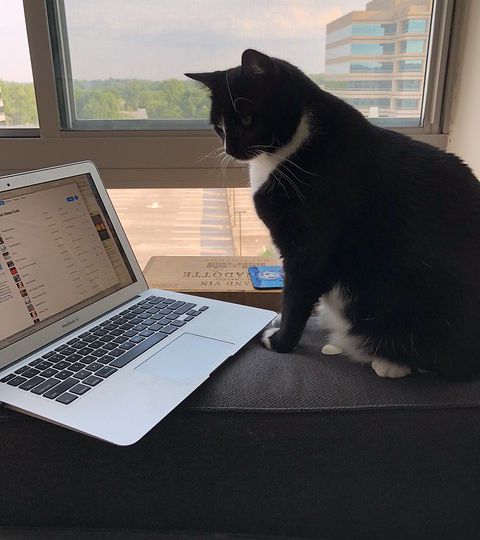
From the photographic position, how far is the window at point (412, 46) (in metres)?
1.37

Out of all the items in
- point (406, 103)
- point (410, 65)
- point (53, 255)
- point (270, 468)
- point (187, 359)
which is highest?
point (410, 65)

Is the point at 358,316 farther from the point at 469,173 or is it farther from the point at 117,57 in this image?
the point at 117,57

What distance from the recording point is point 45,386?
0.66 m

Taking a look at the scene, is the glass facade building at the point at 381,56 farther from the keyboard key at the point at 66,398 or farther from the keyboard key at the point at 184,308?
the keyboard key at the point at 66,398

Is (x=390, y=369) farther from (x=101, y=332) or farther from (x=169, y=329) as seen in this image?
(x=101, y=332)

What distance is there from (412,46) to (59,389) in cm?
128

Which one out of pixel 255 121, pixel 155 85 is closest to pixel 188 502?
pixel 255 121

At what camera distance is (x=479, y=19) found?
1240mm

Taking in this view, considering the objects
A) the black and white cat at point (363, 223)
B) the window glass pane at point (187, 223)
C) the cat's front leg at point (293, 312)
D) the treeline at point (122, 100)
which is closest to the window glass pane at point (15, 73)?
the treeline at point (122, 100)

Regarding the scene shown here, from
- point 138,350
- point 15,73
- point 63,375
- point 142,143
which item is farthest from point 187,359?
point 15,73

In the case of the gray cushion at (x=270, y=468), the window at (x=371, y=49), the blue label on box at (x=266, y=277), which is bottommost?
the gray cushion at (x=270, y=468)

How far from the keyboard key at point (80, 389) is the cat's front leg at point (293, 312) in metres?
0.33

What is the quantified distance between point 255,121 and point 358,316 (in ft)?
1.23

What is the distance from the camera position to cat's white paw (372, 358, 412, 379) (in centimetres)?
76
